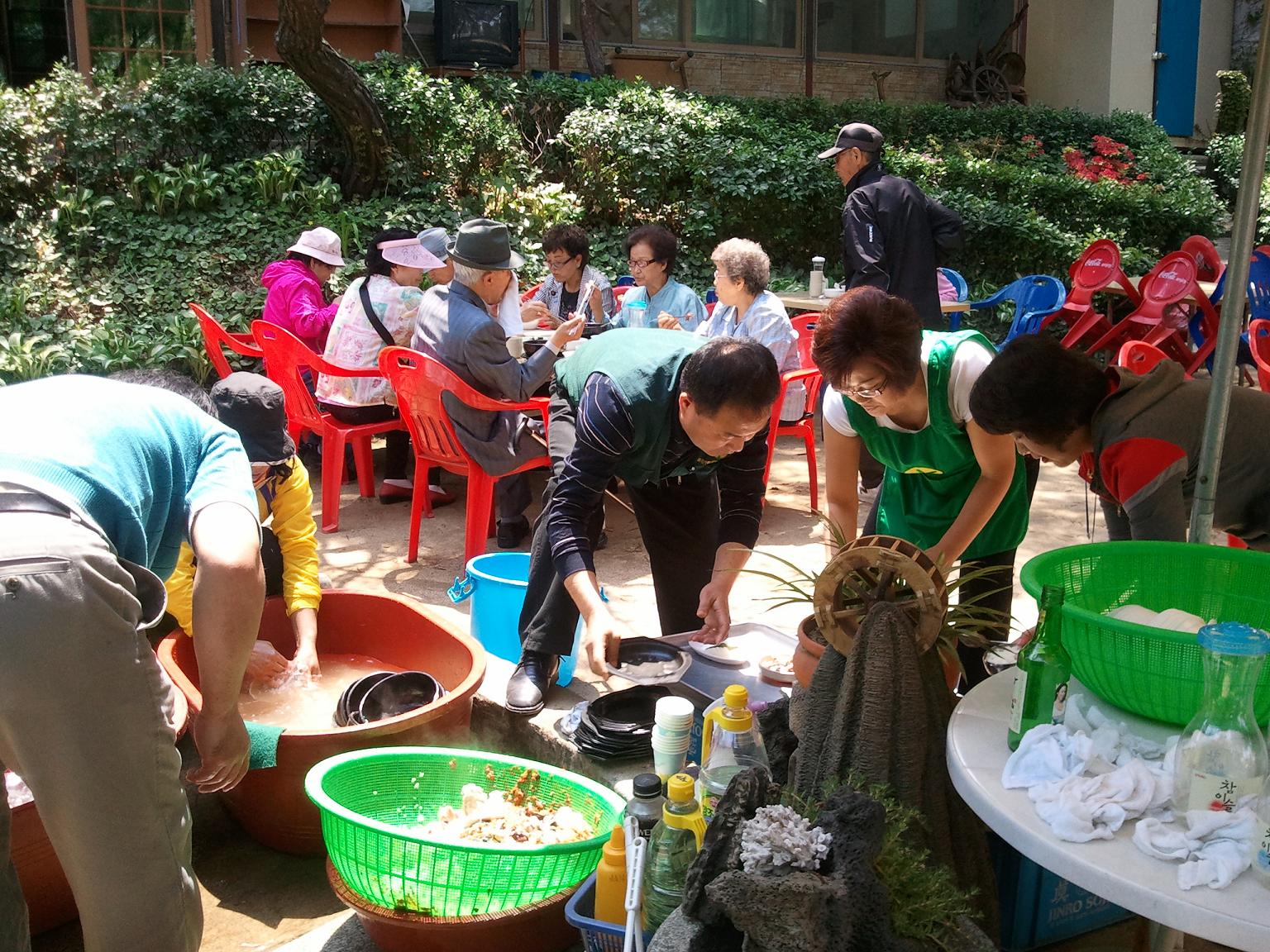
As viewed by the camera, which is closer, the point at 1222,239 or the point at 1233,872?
the point at 1233,872

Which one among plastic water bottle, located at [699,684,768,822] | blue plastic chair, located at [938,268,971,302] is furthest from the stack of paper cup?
blue plastic chair, located at [938,268,971,302]

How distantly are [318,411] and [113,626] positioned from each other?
4391mm

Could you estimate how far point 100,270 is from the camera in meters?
8.78

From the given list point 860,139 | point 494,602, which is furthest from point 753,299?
point 494,602

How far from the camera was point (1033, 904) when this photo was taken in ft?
6.82

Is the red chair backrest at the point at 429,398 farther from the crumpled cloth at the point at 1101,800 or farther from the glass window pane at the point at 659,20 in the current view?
the glass window pane at the point at 659,20

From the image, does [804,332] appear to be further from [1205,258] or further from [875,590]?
[875,590]

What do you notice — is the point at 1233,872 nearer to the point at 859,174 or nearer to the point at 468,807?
the point at 468,807

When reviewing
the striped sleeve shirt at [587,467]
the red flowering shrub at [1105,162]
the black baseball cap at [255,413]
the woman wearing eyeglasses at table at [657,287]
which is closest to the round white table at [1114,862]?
the striped sleeve shirt at [587,467]

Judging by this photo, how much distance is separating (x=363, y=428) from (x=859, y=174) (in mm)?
2982

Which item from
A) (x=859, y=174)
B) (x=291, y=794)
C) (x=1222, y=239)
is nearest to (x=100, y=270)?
(x=859, y=174)

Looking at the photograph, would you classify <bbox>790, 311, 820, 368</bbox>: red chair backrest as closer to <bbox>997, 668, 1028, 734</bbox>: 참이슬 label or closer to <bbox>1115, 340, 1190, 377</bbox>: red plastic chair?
<bbox>1115, 340, 1190, 377</bbox>: red plastic chair

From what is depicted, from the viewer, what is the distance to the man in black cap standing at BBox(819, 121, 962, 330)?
5844 mm

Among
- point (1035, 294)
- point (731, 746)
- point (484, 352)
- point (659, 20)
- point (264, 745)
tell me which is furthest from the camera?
point (659, 20)
